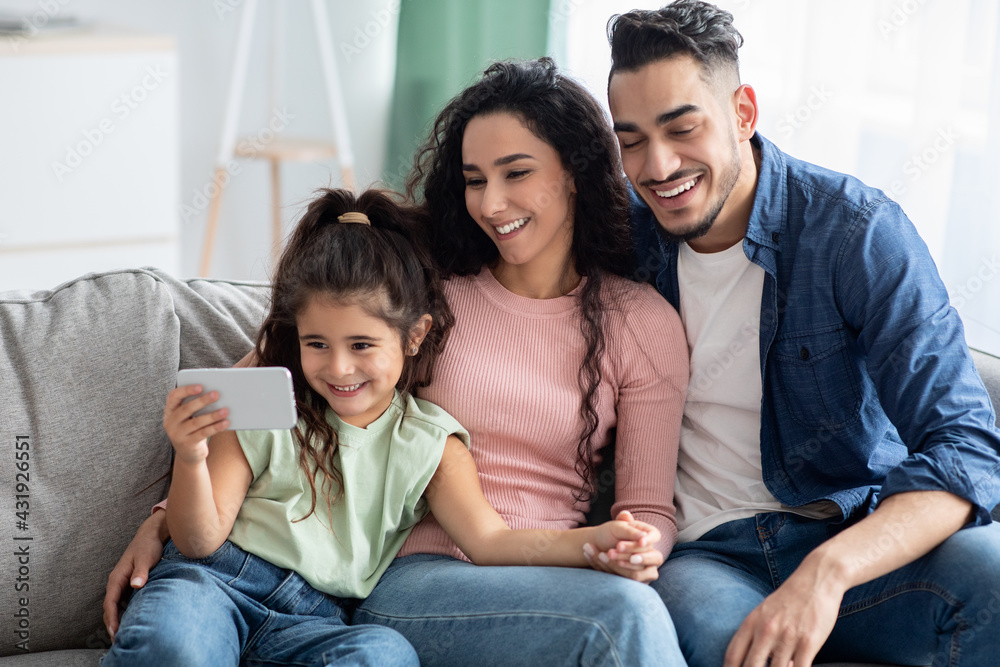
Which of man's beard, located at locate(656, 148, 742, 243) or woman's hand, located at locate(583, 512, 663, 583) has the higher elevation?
man's beard, located at locate(656, 148, 742, 243)

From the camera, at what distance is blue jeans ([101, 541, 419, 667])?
3.95ft

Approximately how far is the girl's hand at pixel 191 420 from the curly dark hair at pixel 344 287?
0.63 feet

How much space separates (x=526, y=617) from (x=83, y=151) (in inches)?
90.1

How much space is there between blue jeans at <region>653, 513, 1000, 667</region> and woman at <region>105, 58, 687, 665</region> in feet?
0.33

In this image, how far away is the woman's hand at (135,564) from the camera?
4.50 feet

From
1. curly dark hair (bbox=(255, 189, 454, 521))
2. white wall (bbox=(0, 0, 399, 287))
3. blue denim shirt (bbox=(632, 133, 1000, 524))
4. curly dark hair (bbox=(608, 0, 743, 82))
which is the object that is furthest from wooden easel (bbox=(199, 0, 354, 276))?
blue denim shirt (bbox=(632, 133, 1000, 524))

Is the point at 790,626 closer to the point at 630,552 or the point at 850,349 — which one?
the point at 630,552

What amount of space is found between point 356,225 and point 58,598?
2.27 feet

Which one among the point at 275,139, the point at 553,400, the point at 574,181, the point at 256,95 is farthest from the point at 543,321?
the point at 256,95

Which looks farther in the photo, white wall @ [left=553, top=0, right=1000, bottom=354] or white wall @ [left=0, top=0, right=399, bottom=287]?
white wall @ [left=0, top=0, right=399, bottom=287]

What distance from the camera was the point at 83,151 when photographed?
2.94 meters

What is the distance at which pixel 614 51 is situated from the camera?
1.58 meters

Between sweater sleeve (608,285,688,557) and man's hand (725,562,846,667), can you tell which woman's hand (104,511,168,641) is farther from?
man's hand (725,562,846,667)

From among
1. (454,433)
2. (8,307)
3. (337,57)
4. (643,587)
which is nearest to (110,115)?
(337,57)
